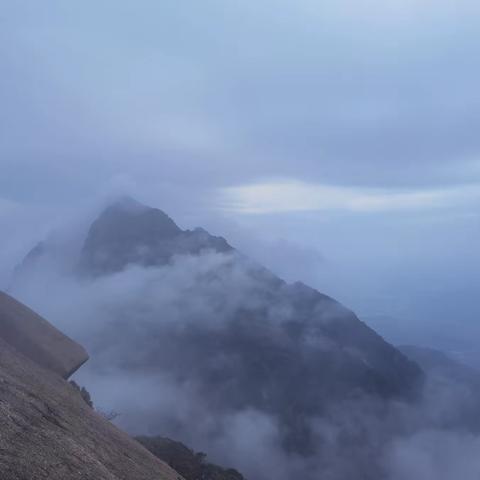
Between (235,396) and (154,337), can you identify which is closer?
(235,396)

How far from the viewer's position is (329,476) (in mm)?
138250

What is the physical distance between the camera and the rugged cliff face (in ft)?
70.7

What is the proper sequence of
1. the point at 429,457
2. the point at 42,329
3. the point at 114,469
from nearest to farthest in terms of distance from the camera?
1. the point at 114,469
2. the point at 42,329
3. the point at 429,457

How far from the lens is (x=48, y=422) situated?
26.2m

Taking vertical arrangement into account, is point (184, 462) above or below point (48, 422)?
above

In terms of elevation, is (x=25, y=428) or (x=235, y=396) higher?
A: (x=235, y=396)

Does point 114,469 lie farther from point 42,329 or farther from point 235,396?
point 235,396

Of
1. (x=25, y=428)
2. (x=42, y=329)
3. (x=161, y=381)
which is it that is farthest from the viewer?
(x=161, y=381)

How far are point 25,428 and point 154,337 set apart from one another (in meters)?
166

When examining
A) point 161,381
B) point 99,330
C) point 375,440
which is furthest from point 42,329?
point 99,330

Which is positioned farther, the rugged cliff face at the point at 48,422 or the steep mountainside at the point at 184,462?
the steep mountainside at the point at 184,462

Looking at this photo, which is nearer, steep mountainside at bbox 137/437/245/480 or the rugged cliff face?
the rugged cliff face

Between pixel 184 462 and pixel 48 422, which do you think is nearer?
pixel 48 422

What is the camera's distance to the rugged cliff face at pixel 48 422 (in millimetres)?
21547
